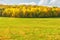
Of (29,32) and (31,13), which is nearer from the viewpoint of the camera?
(29,32)

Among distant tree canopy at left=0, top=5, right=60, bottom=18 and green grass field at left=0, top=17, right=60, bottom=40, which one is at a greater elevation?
green grass field at left=0, top=17, right=60, bottom=40

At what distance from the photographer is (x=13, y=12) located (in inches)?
1874

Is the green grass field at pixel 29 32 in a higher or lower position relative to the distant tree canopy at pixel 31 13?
higher

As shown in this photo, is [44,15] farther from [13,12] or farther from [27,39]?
[27,39]

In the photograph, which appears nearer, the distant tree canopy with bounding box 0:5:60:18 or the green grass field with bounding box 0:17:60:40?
the green grass field with bounding box 0:17:60:40

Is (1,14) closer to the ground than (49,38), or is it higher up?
closer to the ground

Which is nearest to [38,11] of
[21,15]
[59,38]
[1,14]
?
[21,15]

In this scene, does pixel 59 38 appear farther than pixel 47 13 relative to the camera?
No

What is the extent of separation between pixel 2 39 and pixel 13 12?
2870 cm

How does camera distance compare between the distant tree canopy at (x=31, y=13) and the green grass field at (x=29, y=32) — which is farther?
the distant tree canopy at (x=31, y=13)

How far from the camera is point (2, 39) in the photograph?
1912 cm

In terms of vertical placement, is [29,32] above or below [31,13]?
above

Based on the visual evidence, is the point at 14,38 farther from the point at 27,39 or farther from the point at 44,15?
the point at 44,15

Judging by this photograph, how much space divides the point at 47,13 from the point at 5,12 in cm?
951
